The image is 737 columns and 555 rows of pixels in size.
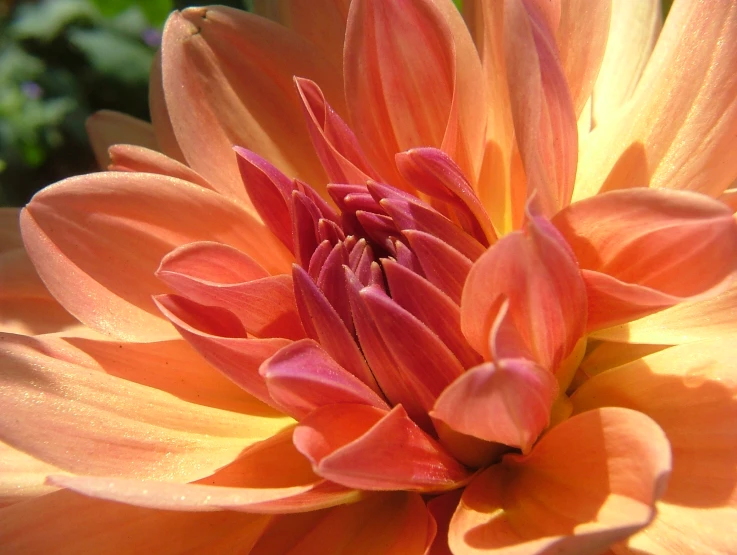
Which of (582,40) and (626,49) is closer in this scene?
(582,40)

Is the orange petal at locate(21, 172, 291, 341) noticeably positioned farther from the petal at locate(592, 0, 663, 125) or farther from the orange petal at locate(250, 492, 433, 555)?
the petal at locate(592, 0, 663, 125)

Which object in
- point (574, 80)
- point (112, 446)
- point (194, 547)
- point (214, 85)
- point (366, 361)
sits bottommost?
point (194, 547)

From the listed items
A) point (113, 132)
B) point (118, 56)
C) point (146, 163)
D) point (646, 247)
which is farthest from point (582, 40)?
point (118, 56)

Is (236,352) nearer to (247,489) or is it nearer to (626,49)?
(247,489)

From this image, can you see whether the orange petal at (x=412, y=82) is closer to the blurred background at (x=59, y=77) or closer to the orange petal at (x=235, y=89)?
the orange petal at (x=235, y=89)

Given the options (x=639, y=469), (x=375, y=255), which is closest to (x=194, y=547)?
(x=375, y=255)

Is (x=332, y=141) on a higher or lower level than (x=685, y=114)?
lower

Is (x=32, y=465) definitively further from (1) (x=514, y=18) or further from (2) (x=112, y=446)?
(1) (x=514, y=18)
